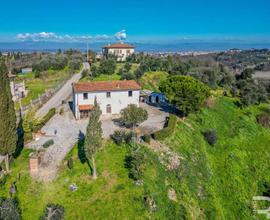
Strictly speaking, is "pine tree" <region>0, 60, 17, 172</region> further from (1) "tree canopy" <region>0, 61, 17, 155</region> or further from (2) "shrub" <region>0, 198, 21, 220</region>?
(2) "shrub" <region>0, 198, 21, 220</region>

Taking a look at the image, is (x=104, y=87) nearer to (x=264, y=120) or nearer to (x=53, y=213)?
(x=53, y=213)

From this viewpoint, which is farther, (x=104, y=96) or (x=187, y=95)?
(x=104, y=96)

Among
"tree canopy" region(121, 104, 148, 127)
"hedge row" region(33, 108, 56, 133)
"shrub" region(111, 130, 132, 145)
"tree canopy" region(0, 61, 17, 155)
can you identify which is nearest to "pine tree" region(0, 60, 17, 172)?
"tree canopy" region(0, 61, 17, 155)

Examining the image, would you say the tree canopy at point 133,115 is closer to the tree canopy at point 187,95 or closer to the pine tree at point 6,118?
the tree canopy at point 187,95

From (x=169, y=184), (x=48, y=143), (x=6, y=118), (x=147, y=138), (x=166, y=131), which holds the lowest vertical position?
(x=169, y=184)

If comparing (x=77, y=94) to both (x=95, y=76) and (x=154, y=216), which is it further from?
(x=95, y=76)

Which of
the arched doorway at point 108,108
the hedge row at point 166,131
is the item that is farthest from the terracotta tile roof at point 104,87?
the hedge row at point 166,131

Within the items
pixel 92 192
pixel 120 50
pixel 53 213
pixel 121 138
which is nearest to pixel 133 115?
pixel 121 138
